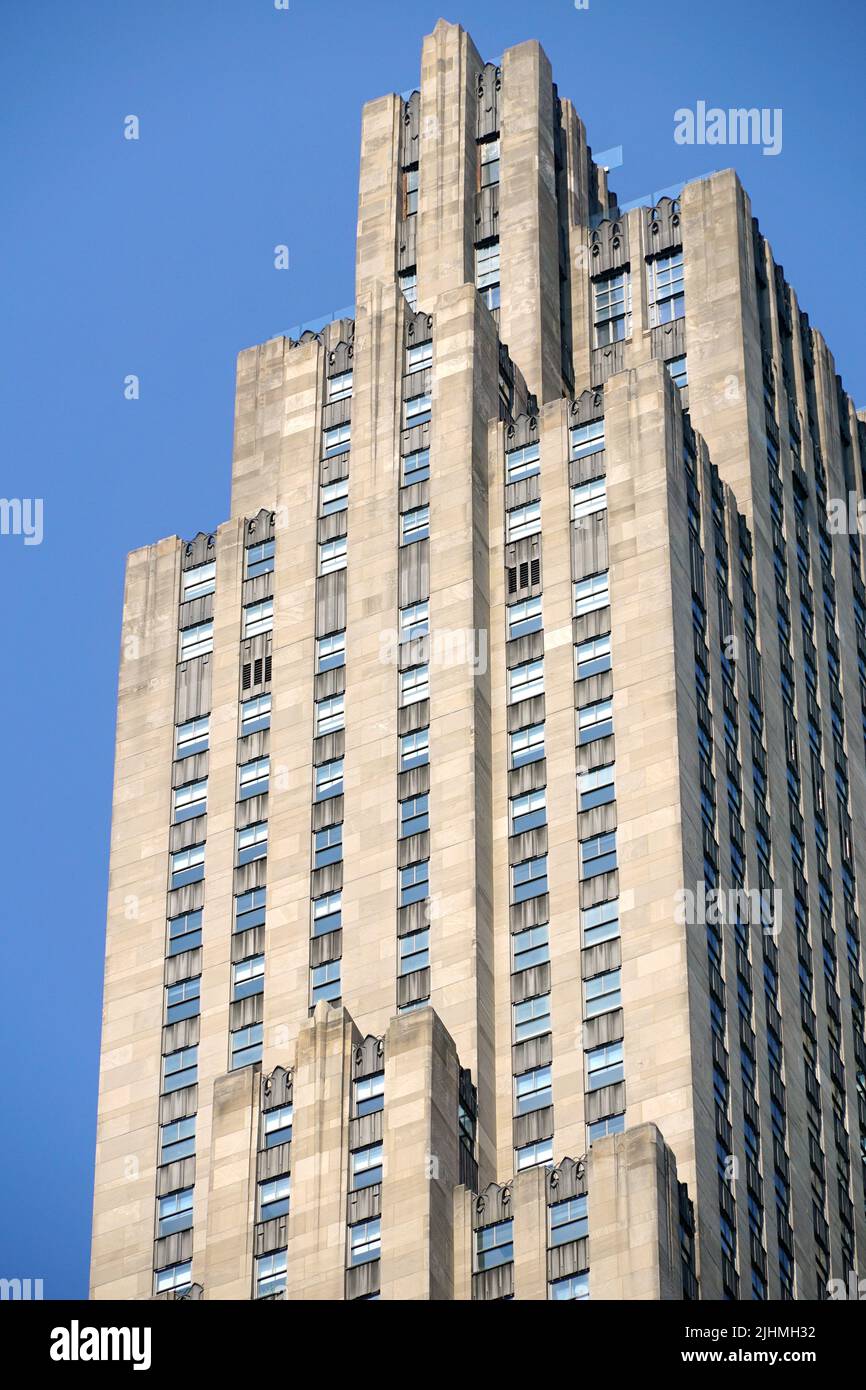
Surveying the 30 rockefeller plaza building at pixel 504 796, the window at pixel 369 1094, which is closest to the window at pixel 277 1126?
the 30 rockefeller plaza building at pixel 504 796

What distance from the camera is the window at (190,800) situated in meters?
134

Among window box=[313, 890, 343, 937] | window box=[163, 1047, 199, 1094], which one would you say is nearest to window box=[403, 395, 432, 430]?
window box=[313, 890, 343, 937]

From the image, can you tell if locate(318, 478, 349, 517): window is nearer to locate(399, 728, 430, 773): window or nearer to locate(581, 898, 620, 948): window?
locate(399, 728, 430, 773): window

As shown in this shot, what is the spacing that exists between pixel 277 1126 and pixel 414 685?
22.0m

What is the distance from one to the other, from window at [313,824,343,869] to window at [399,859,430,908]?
345cm

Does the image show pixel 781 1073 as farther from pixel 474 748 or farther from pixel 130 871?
pixel 130 871

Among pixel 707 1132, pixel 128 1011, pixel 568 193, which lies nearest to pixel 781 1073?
pixel 707 1132

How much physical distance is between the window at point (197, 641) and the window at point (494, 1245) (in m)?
37.1

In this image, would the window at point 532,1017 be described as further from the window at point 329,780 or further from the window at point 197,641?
the window at point 197,641

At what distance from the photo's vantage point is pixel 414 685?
131 meters

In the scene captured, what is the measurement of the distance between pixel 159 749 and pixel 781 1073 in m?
32.1

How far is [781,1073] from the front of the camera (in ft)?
400
